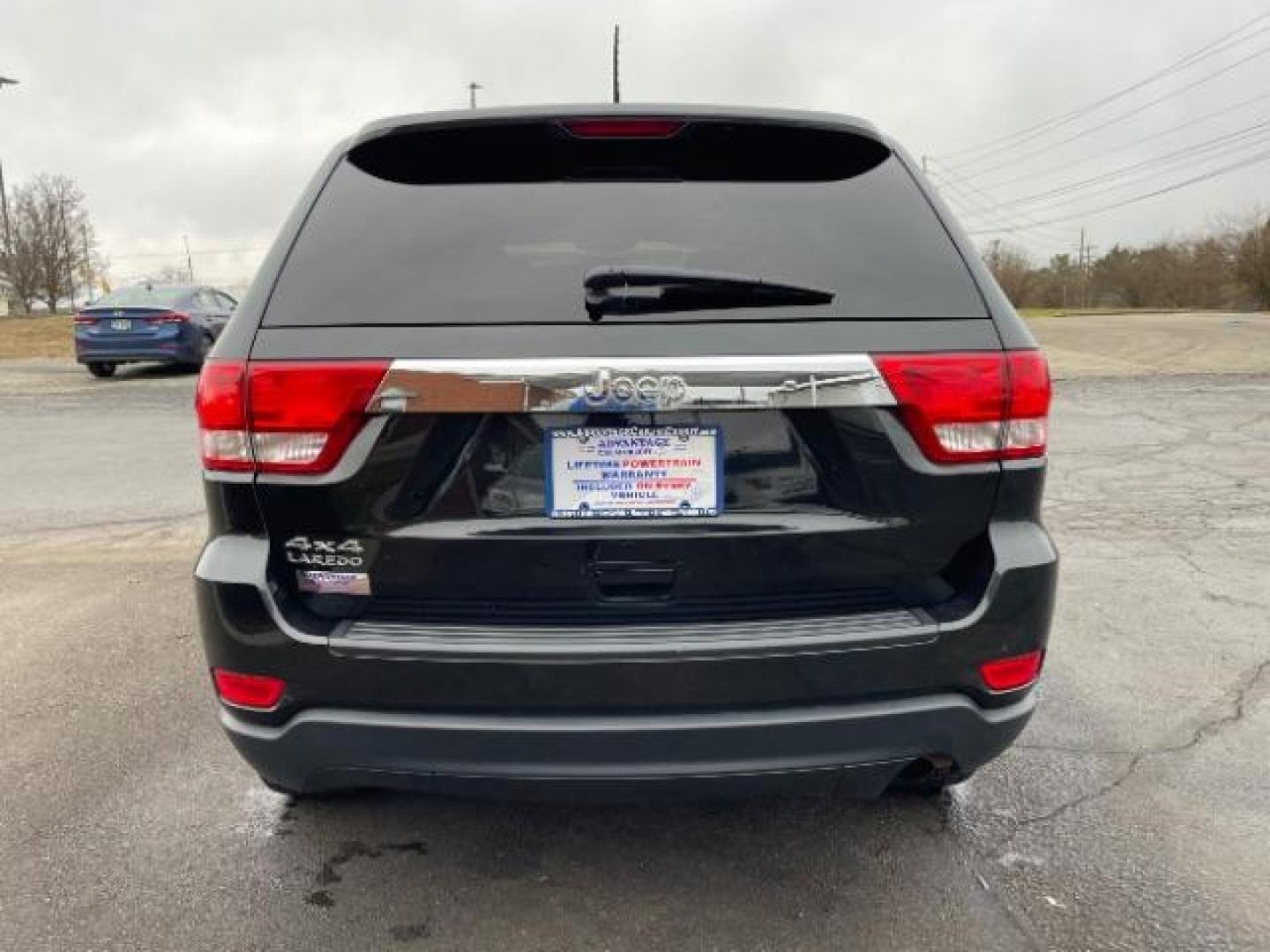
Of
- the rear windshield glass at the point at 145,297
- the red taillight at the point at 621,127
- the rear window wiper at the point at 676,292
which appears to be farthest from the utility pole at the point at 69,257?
the rear window wiper at the point at 676,292

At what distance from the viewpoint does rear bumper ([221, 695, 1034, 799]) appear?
1860mm

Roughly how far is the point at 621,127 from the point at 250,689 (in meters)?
1.53

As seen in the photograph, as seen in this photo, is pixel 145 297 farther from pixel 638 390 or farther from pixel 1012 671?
pixel 1012 671

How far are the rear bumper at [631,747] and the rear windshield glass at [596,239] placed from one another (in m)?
0.82

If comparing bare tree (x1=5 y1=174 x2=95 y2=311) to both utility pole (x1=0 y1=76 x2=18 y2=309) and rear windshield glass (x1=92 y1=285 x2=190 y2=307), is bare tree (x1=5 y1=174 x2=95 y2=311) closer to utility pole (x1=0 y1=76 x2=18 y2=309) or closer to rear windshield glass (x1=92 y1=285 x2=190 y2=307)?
utility pole (x1=0 y1=76 x2=18 y2=309)

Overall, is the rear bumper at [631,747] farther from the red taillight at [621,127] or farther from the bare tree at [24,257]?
the bare tree at [24,257]

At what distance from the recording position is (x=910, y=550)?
1909 millimetres

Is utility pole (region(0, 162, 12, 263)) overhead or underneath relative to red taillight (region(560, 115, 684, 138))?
overhead

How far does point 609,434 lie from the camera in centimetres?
184

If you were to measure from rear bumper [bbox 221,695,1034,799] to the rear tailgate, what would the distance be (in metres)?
0.21

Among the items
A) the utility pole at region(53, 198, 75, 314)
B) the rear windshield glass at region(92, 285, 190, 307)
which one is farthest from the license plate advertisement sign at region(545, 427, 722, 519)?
the utility pole at region(53, 198, 75, 314)

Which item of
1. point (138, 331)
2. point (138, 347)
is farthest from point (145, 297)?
point (138, 347)

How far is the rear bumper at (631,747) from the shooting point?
6.10ft

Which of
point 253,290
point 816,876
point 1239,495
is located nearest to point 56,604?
point 253,290
